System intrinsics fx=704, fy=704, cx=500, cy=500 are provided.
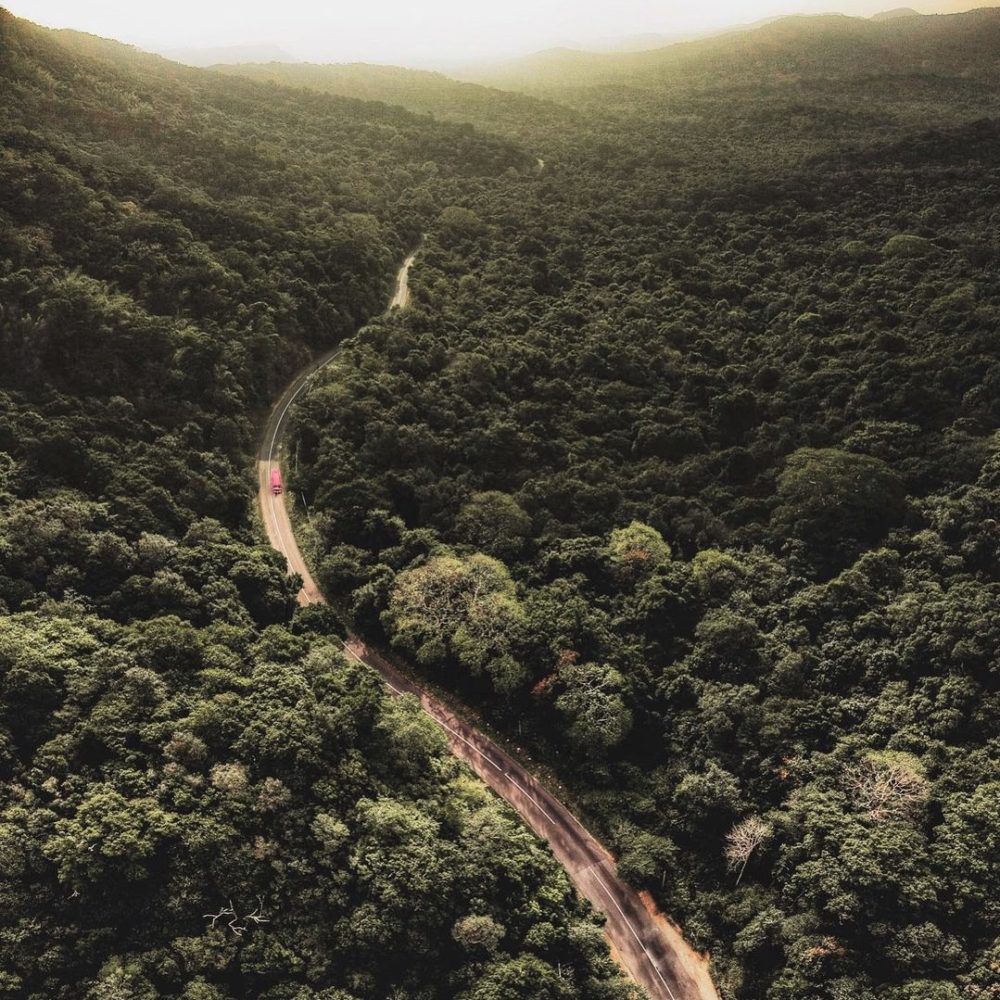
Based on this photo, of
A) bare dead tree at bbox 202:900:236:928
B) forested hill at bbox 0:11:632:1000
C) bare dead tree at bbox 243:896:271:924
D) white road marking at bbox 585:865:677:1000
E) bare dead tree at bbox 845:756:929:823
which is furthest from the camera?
white road marking at bbox 585:865:677:1000

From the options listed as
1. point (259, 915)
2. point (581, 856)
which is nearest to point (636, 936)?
point (581, 856)

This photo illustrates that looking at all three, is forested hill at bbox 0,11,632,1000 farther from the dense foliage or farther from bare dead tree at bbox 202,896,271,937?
the dense foliage

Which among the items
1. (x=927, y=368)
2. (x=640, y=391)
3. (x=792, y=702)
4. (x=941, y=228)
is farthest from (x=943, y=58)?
(x=792, y=702)

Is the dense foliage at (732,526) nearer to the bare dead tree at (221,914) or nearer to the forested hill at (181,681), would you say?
the forested hill at (181,681)

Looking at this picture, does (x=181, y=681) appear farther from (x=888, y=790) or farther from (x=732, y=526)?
(x=732, y=526)

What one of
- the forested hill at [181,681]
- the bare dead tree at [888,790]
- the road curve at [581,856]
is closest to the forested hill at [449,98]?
the forested hill at [181,681]

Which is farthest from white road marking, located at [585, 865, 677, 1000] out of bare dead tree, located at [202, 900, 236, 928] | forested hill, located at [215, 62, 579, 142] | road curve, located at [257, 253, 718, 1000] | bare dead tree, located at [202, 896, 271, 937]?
forested hill, located at [215, 62, 579, 142]

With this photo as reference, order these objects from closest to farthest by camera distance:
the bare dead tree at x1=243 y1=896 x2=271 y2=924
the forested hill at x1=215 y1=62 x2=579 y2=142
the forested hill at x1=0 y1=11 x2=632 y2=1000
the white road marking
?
the forested hill at x1=0 y1=11 x2=632 y2=1000, the bare dead tree at x1=243 y1=896 x2=271 y2=924, the white road marking, the forested hill at x1=215 y1=62 x2=579 y2=142

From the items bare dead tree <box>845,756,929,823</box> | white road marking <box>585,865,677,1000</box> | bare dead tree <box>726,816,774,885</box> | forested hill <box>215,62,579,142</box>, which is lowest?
white road marking <box>585,865,677,1000</box>
